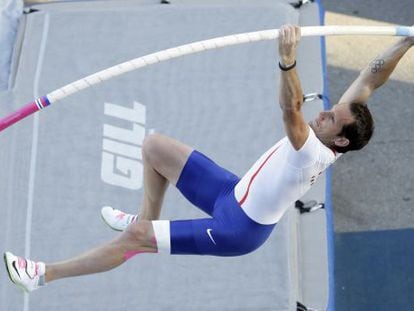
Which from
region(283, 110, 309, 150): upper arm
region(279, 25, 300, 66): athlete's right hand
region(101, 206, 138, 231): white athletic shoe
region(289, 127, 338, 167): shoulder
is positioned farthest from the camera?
region(101, 206, 138, 231): white athletic shoe

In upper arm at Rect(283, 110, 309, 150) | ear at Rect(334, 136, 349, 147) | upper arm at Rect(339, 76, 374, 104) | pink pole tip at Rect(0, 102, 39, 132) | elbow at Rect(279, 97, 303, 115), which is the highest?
upper arm at Rect(339, 76, 374, 104)

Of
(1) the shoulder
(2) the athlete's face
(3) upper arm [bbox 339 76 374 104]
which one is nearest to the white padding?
(1) the shoulder

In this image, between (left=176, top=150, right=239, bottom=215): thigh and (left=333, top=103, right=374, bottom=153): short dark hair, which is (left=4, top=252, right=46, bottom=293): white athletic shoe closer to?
(left=176, top=150, right=239, bottom=215): thigh

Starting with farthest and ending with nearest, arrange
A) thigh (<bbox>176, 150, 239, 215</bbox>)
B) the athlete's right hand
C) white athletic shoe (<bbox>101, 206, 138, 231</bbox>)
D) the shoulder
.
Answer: white athletic shoe (<bbox>101, 206, 138, 231</bbox>) → thigh (<bbox>176, 150, 239, 215</bbox>) → the shoulder → the athlete's right hand

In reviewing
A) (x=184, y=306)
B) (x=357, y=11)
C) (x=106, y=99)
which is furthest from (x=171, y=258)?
(x=357, y=11)

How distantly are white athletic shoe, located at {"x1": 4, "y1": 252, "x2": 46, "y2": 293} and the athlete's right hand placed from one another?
1400mm

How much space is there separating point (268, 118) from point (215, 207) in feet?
4.04

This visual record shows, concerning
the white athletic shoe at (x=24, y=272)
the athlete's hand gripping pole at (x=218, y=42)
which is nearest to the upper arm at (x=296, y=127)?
the athlete's hand gripping pole at (x=218, y=42)

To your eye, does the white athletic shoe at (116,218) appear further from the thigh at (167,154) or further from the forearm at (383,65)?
the forearm at (383,65)

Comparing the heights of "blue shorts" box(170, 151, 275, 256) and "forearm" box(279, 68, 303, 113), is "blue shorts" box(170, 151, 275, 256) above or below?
below

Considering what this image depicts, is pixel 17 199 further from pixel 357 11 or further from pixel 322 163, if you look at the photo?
pixel 357 11

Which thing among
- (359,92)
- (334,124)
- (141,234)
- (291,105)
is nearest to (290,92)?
(291,105)

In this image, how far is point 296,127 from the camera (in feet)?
12.9

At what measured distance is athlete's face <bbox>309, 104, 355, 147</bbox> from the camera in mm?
4090
